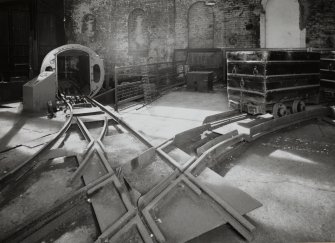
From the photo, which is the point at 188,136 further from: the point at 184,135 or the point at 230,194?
the point at 230,194

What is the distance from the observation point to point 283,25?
38.0ft

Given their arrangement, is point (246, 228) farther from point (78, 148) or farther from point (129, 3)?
point (129, 3)

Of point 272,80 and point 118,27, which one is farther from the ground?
point 118,27

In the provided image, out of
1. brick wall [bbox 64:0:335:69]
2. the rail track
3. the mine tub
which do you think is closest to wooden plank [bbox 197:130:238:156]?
the rail track

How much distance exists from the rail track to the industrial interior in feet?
0.05

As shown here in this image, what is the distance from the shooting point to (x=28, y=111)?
27.2 feet

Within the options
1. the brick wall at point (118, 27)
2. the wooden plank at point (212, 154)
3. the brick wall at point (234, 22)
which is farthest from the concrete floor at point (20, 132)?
the brick wall at point (234, 22)

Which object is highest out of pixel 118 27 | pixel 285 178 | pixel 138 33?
pixel 118 27

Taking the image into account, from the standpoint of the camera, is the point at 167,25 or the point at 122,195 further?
the point at 167,25

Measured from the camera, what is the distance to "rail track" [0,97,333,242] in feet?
8.46

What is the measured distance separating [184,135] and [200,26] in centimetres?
1009

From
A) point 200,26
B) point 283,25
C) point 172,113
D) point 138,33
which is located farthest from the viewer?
point 138,33

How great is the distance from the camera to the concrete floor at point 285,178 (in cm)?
261

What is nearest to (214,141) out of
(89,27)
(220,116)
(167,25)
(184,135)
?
(184,135)
